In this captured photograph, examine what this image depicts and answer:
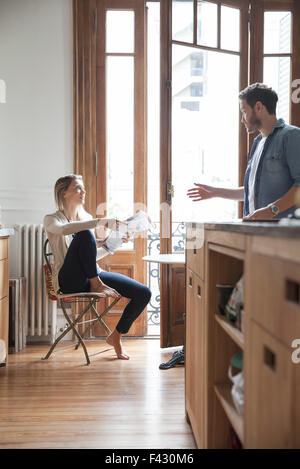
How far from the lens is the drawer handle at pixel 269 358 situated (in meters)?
0.96

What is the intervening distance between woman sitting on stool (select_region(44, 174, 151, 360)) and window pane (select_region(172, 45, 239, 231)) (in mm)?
710

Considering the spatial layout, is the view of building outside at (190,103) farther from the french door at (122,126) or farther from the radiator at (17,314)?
the radiator at (17,314)

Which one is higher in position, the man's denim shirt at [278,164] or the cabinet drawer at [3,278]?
the man's denim shirt at [278,164]

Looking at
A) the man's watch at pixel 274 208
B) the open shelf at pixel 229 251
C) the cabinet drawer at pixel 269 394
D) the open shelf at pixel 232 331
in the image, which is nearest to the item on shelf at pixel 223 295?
the open shelf at pixel 232 331

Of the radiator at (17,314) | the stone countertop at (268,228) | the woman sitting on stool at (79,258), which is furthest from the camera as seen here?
the radiator at (17,314)

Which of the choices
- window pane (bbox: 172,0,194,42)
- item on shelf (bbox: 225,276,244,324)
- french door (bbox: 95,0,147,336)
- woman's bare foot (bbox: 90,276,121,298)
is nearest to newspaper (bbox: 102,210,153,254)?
woman's bare foot (bbox: 90,276,121,298)

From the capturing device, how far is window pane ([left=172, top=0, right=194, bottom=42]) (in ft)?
11.6

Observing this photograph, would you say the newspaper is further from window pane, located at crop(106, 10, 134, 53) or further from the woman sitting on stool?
window pane, located at crop(106, 10, 134, 53)

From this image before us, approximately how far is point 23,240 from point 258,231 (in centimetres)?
295

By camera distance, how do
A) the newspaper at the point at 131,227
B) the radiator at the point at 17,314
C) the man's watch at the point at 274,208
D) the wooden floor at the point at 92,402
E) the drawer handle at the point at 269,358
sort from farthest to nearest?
the radiator at the point at 17,314 → the newspaper at the point at 131,227 → the man's watch at the point at 274,208 → the wooden floor at the point at 92,402 → the drawer handle at the point at 269,358

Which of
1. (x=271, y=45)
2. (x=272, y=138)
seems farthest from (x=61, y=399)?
(x=271, y=45)

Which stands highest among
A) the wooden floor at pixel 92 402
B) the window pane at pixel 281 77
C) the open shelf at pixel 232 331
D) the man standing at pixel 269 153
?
the window pane at pixel 281 77

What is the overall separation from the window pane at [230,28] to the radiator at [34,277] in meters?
2.01

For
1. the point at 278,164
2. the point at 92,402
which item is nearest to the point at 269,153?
the point at 278,164
